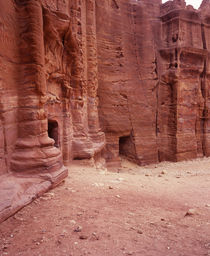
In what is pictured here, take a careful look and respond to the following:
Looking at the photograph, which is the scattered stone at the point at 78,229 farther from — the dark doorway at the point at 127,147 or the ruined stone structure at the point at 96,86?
the dark doorway at the point at 127,147

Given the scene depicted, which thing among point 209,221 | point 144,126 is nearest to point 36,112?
point 209,221

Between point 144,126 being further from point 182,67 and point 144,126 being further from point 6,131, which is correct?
point 6,131

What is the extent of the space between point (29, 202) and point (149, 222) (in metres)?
1.67

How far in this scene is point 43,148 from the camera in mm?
3746

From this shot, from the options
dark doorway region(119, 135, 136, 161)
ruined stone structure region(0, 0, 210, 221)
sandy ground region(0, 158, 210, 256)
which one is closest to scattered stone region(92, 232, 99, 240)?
sandy ground region(0, 158, 210, 256)

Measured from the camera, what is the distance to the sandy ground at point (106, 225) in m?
1.87

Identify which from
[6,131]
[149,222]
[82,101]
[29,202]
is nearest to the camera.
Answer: [149,222]

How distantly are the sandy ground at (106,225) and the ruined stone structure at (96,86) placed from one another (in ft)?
1.12

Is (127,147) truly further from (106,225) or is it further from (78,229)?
(78,229)

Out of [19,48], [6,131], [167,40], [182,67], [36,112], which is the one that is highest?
[167,40]

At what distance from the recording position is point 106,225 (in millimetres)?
2291

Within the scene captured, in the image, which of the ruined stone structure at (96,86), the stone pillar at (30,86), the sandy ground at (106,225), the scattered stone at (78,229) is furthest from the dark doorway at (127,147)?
the scattered stone at (78,229)

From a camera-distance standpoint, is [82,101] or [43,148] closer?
[43,148]

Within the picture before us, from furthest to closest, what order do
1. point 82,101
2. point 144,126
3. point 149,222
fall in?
point 144,126, point 82,101, point 149,222
